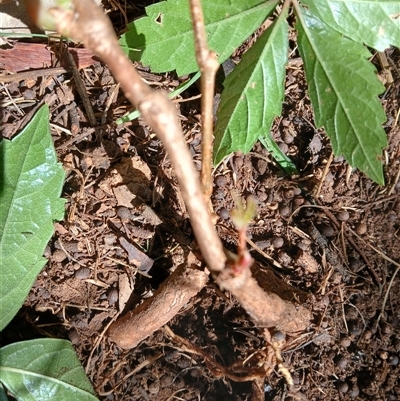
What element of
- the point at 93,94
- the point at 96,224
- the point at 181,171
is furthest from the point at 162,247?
the point at 181,171

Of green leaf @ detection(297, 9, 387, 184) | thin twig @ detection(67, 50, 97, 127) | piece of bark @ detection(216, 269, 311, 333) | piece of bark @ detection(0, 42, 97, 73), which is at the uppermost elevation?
piece of bark @ detection(0, 42, 97, 73)

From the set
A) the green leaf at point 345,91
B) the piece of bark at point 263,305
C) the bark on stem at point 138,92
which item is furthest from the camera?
the green leaf at point 345,91

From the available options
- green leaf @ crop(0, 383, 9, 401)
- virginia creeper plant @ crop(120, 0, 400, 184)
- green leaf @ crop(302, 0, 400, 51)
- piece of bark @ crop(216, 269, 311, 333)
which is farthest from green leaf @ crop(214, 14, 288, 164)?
green leaf @ crop(0, 383, 9, 401)

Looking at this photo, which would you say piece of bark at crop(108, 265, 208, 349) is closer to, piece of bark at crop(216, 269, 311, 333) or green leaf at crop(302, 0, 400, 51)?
piece of bark at crop(216, 269, 311, 333)

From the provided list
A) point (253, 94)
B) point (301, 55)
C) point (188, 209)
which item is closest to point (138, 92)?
point (188, 209)

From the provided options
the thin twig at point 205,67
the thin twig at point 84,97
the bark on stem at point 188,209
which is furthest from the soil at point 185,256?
the thin twig at point 205,67

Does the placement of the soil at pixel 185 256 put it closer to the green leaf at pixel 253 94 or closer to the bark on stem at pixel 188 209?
the bark on stem at pixel 188 209

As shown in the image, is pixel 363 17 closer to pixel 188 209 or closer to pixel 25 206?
pixel 188 209
